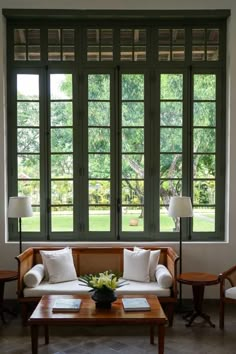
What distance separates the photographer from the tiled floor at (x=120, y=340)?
434 cm

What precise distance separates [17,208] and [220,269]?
2876 mm

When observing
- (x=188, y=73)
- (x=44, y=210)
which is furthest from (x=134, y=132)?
(x=44, y=210)

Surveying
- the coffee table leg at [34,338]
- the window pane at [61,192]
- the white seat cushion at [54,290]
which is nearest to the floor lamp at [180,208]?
the white seat cushion at [54,290]

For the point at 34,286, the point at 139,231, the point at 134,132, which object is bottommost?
the point at 34,286

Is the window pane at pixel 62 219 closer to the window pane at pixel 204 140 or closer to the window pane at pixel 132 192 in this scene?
the window pane at pixel 132 192

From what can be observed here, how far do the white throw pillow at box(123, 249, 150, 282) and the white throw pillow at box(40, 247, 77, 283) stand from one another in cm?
69

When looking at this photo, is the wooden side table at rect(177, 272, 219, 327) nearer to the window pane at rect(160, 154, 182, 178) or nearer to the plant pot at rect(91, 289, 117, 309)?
the plant pot at rect(91, 289, 117, 309)

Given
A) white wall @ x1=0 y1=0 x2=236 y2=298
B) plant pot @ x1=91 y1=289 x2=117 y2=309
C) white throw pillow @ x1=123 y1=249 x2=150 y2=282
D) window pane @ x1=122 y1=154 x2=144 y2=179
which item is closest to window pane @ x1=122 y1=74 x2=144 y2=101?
window pane @ x1=122 y1=154 x2=144 y2=179

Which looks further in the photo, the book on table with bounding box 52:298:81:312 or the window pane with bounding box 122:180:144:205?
the window pane with bounding box 122:180:144:205

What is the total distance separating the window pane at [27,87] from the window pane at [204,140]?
2345 millimetres

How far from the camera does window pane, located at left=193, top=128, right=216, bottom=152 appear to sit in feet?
20.0

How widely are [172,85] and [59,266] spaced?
2942mm

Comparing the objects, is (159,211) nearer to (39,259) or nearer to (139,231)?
(139,231)

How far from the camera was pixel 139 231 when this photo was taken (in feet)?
20.0
